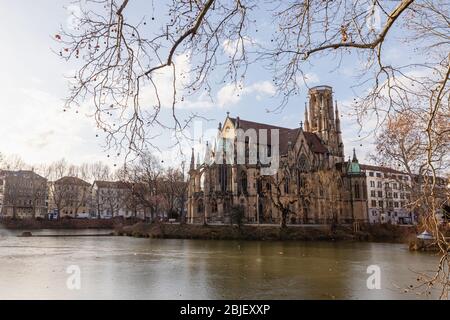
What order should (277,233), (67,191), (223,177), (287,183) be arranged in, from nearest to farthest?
(277,233) < (287,183) < (223,177) < (67,191)

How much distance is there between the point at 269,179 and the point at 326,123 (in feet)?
76.2

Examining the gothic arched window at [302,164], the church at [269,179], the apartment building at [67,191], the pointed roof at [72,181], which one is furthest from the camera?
the pointed roof at [72,181]

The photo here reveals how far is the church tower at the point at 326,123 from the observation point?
62750 millimetres

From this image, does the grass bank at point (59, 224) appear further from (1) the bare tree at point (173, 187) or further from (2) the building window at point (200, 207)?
(2) the building window at point (200, 207)

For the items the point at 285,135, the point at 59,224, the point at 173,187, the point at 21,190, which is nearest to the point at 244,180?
the point at 173,187

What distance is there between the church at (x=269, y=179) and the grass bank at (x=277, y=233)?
162 inches

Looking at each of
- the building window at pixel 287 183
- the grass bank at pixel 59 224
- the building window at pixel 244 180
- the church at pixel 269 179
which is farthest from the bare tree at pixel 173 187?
the building window at pixel 287 183

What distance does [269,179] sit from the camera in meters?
45.7

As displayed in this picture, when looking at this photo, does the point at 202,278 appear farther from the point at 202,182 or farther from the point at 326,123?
the point at 326,123

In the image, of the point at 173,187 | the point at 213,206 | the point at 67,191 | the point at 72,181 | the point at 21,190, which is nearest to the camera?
the point at 213,206

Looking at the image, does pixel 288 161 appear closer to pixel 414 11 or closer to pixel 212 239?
pixel 212 239

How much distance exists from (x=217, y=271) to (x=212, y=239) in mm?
23119
